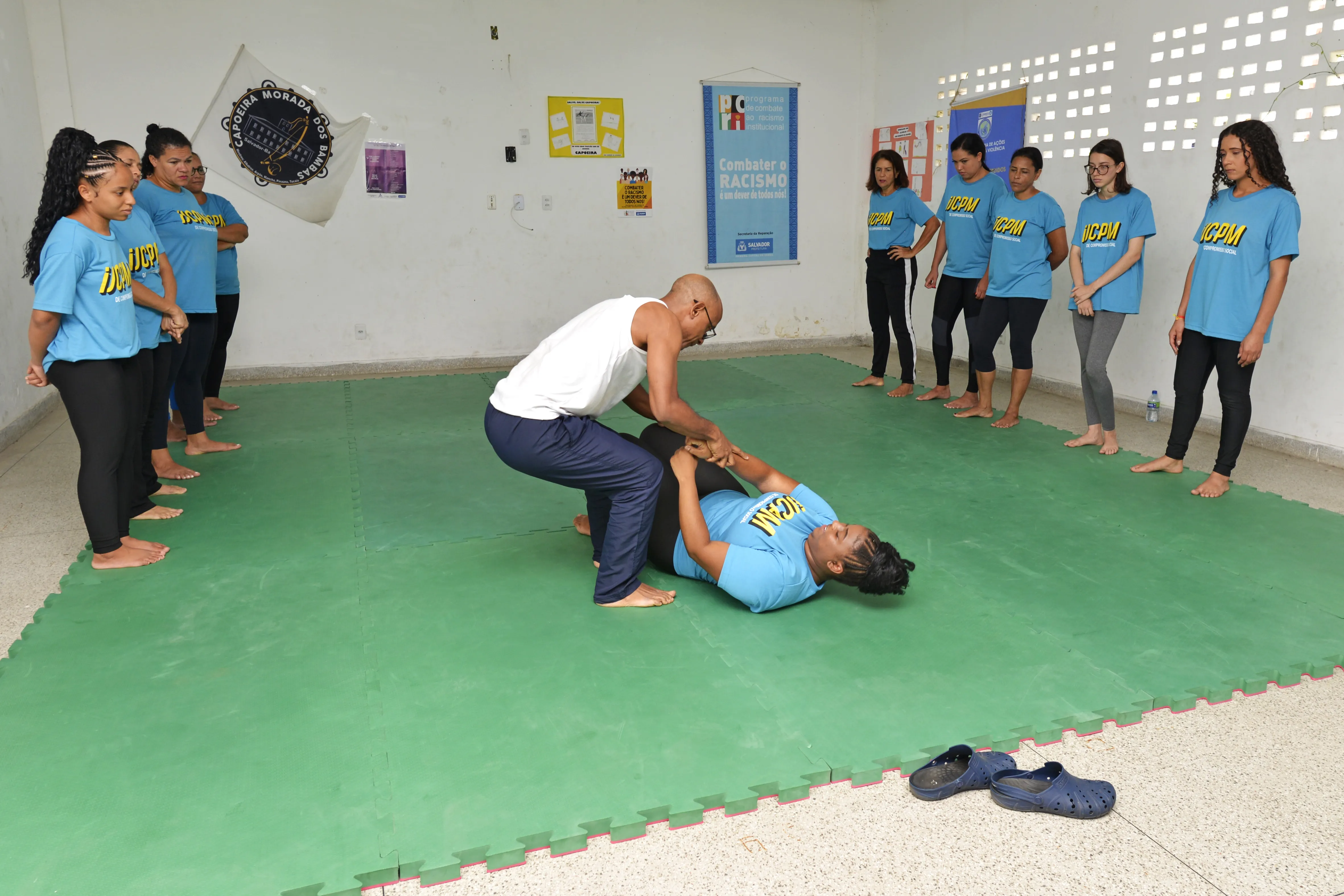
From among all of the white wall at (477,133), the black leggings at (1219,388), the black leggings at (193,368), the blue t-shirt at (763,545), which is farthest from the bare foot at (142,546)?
the black leggings at (1219,388)

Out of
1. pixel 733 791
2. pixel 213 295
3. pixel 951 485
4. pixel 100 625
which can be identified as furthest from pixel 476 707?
pixel 213 295

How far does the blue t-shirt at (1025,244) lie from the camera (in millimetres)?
5355

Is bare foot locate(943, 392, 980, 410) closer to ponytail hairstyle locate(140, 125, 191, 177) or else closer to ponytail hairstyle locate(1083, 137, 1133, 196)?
ponytail hairstyle locate(1083, 137, 1133, 196)

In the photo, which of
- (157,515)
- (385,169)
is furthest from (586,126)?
(157,515)

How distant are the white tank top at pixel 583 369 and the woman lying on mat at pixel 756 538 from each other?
0.34m

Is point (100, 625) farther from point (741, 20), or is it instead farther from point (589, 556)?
point (741, 20)

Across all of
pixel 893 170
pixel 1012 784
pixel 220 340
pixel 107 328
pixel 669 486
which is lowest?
pixel 1012 784

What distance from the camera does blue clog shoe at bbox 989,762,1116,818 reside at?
2.13 meters

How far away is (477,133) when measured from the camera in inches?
303

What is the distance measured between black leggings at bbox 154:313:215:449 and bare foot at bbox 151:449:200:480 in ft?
0.39

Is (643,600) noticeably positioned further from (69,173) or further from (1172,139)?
(1172,139)

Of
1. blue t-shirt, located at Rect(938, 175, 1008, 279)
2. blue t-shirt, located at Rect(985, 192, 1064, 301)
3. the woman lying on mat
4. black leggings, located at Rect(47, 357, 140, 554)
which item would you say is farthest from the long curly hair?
black leggings, located at Rect(47, 357, 140, 554)

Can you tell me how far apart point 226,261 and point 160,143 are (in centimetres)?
119

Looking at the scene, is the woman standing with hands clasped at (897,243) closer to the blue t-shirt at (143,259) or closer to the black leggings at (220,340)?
the black leggings at (220,340)
